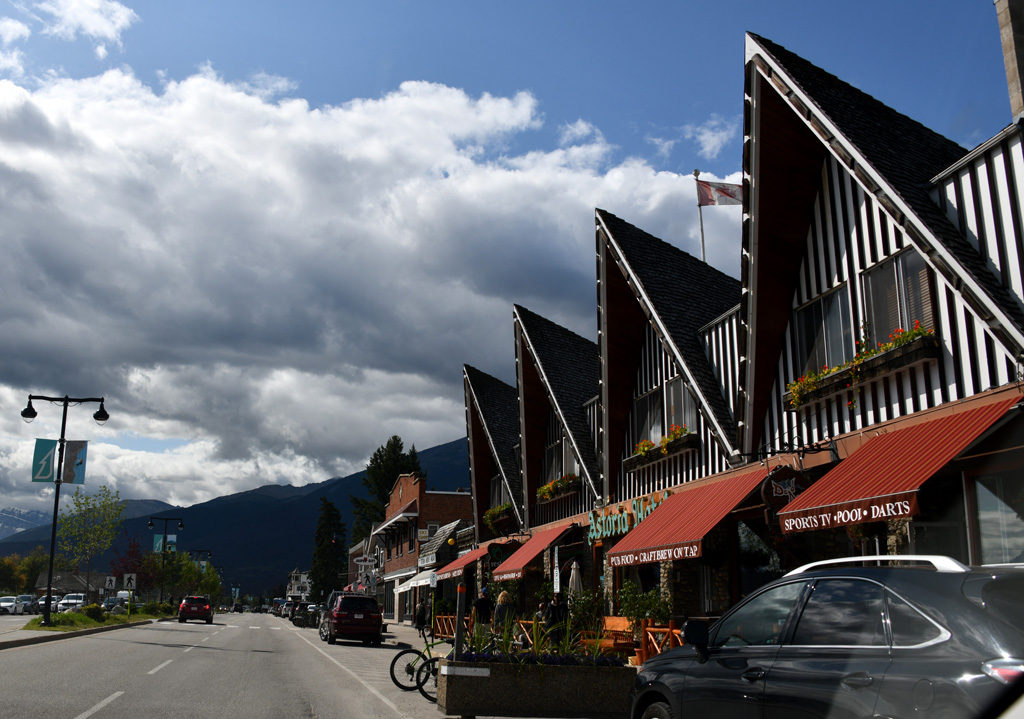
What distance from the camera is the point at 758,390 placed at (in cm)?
1540

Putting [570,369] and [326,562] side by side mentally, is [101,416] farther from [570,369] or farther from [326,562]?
[326,562]

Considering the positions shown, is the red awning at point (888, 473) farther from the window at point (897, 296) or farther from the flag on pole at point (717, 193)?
the flag on pole at point (717, 193)

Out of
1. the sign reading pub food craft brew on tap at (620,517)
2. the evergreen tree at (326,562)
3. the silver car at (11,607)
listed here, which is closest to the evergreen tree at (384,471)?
the evergreen tree at (326,562)

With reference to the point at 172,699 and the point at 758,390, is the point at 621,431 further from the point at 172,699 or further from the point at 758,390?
the point at 172,699

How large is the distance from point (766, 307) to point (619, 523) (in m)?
7.76

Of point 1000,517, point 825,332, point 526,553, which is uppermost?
point 825,332

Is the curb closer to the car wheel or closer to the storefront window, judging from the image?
the car wheel

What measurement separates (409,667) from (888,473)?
25.6 feet

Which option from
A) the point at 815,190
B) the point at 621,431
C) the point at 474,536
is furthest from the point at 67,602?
the point at 815,190

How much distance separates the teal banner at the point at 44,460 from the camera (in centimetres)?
2938

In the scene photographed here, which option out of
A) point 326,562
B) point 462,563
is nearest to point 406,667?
point 462,563

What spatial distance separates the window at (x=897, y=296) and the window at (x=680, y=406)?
19.9 feet

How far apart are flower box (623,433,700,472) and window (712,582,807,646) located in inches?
464

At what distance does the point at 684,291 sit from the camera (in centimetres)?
2016
